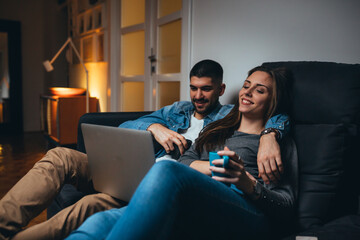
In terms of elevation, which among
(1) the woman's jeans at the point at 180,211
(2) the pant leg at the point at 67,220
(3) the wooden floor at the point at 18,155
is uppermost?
(1) the woman's jeans at the point at 180,211

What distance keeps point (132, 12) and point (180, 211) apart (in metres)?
2.88

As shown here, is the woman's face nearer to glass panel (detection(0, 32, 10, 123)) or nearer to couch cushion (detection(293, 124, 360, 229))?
couch cushion (detection(293, 124, 360, 229))

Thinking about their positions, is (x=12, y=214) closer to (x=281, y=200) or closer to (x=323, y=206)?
(x=281, y=200)

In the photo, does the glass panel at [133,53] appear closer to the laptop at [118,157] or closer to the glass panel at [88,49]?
the glass panel at [88,49]

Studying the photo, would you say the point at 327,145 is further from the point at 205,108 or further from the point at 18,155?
the point at 18,155

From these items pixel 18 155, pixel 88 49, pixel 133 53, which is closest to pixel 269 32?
pixel 133 53

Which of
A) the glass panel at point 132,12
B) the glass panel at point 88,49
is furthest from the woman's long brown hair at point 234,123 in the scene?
the glass panel at point 88,49

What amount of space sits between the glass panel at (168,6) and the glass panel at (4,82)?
12.4 ft

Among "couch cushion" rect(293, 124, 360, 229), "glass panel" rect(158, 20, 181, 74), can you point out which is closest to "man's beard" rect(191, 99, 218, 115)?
"couch cushion" rect(293, 124, 360, 229)

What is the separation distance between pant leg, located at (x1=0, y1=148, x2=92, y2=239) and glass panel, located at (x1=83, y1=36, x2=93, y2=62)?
3.23m

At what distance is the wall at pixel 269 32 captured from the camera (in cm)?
138

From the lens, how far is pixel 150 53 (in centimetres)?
288

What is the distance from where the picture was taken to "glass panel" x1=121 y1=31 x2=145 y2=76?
10.3ft

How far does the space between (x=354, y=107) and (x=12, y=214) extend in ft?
4.24
